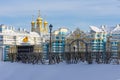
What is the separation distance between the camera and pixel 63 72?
11703 mm

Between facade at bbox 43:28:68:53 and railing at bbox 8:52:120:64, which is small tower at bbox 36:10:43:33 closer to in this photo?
facade at bbox 43:28:68:53

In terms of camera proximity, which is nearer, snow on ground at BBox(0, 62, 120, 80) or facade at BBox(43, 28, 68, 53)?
snow on ground at BBox(0, 62, 120, 80)

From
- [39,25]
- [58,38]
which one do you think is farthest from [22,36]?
[58,38]

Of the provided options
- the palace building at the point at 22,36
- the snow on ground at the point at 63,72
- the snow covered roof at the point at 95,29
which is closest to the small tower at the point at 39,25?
the palace building at the point at 22,36

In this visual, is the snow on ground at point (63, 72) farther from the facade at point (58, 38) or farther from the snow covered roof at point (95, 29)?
the snow covered roof at point (95, 29)

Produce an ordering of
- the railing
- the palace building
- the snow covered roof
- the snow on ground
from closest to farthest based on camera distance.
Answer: the snow on ground < the railing < the snow covered roof < the palace building

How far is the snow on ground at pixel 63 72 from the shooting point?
10.6m

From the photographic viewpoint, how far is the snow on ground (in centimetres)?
1065

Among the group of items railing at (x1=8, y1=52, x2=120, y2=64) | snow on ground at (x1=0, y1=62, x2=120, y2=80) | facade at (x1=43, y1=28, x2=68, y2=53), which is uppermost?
facade at (x1=43, y1=28, x2=68, y2=53)

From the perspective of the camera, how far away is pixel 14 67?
1408 centimetres

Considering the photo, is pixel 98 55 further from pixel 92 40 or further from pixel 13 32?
pixel 13 32

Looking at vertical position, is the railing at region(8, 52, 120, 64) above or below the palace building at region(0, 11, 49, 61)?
below

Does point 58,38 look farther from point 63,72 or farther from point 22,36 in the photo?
point 63,72

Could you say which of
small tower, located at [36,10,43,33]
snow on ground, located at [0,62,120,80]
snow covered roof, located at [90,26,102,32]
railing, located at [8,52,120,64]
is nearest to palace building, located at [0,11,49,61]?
small tower, located at [36,10,43,33]
